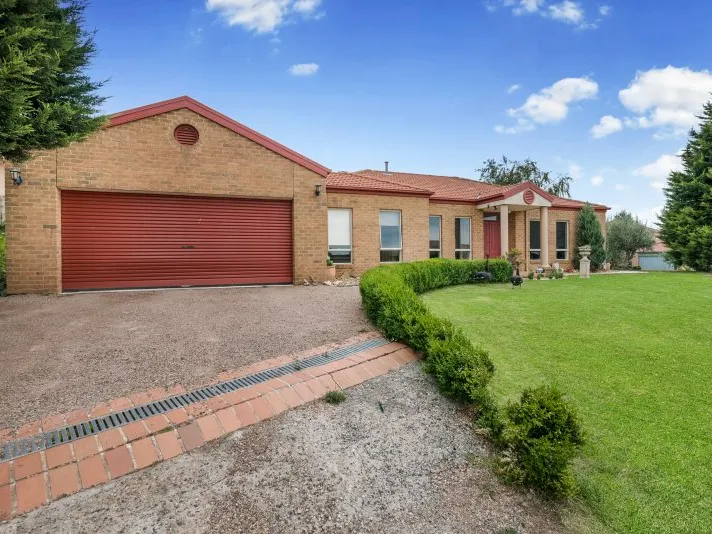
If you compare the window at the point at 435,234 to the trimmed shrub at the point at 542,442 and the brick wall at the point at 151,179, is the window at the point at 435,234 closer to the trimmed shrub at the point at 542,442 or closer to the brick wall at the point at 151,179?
the brick wall at the point at 151,179

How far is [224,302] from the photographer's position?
7445mm

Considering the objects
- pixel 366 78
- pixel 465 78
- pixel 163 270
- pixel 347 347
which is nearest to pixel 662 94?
pixel 465 78

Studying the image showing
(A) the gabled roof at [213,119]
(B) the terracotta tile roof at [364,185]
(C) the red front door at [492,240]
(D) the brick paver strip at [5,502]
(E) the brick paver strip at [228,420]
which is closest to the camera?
(D) the brick paver strip at [5,502]

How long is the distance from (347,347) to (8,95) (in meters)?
4.52

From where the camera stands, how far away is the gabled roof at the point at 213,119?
9.40m

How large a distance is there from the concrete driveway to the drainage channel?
0.30 metres

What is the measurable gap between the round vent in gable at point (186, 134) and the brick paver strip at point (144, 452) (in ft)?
30.5

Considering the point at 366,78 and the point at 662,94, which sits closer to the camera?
the point at 366,78

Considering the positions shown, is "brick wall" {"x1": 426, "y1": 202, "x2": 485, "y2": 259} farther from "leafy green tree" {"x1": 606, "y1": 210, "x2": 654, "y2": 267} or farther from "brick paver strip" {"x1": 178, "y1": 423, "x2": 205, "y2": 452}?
"brick paver strip" {"x1": 178, "y1": 423, "x2": 205, "y2": 452}

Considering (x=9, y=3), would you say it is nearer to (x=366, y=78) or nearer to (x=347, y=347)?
(x=347, y=347)

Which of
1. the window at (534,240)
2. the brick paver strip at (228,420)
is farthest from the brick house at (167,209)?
the window at (534,240)

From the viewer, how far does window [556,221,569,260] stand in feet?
64.1

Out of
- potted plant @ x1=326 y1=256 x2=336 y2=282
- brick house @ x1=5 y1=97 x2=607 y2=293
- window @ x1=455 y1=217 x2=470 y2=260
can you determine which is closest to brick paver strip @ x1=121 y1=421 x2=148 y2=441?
brick house @ x1=5 y1=97 x2=607 y2=293

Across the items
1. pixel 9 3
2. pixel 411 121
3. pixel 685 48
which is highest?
pixel 685 48
